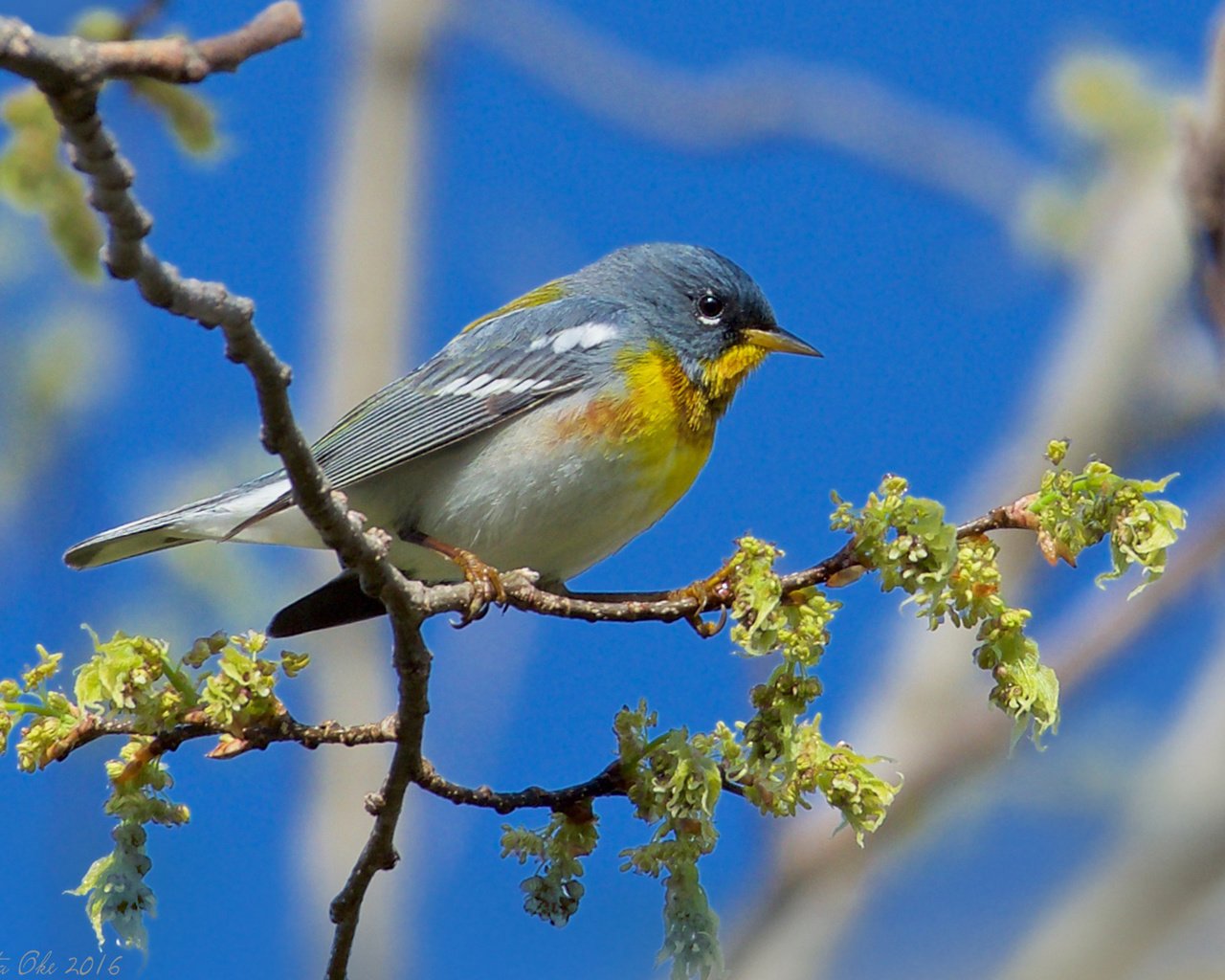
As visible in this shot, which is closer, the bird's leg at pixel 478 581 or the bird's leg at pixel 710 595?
the bird's leg at pixel 710 595

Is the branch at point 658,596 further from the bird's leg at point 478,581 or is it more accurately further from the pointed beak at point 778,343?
the pointed beak at point 778,343

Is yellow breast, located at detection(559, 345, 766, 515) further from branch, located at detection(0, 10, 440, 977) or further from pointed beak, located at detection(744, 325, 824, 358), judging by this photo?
branch, located at detection(0, 10, 440, 977)

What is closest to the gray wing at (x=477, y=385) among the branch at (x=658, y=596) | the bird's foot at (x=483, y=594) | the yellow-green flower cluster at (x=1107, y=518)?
the bird's foot at (x=483, y=594)

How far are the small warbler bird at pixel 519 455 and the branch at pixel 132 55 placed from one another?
226 cm

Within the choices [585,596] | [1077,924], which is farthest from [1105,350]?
[585,596]

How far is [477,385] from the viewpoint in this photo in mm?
4625

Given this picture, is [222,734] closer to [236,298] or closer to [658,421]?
[236,298]

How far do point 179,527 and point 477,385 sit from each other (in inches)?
37.8

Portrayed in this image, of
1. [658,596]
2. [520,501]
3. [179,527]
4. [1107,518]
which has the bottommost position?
[1107,518]

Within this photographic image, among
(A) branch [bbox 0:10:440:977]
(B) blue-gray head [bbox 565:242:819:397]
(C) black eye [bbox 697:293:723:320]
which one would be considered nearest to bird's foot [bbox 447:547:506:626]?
(A) branch [bbox 0:10:440:977]

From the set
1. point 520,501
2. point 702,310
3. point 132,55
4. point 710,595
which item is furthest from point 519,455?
point 132,55

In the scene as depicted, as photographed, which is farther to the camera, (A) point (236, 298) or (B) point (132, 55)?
(A) point (236, 298)

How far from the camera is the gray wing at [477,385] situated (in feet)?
14.3

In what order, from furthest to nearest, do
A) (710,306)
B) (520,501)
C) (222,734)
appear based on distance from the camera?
1. (710,306)
2. (520,501)
3. (222,734)
